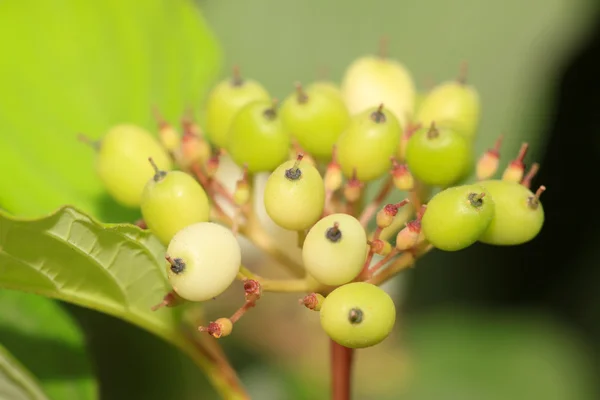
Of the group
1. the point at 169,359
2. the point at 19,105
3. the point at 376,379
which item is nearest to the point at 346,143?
the point at 19,105

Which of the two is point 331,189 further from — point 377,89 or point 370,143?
point 377,89

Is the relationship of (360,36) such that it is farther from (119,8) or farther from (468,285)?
(468,285)

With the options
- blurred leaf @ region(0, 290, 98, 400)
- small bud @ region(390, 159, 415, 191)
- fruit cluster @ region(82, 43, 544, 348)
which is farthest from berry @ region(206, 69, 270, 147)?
blurred leaf @ region(0, 290, 98, 400)

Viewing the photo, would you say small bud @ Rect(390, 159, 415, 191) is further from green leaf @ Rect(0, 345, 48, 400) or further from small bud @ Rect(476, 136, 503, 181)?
green leaf @ Rect(0, 345, 48, 400)

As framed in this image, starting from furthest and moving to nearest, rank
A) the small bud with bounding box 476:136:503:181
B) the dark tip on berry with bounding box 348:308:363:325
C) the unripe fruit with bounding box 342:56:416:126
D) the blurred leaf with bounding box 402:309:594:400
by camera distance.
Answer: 1. the blurred leaf with bounding box 402:309:594:400
2. the unripe fruit with bounding box 342:56:416:126
3. the small bud with bounding box 476:136:503:181
4. the dark tip on berry with bounding box 348:308:363:325

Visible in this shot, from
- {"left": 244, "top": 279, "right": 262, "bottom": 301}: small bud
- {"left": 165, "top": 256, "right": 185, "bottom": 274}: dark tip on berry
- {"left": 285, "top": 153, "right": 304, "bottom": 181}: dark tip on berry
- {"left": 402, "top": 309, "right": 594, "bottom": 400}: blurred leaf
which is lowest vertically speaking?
{"left": 402, "top": 309, "right": 594, "bottom": 400}: blurred leaf

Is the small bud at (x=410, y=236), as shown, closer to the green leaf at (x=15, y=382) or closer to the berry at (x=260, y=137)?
the berry at (x=260, y=137)
